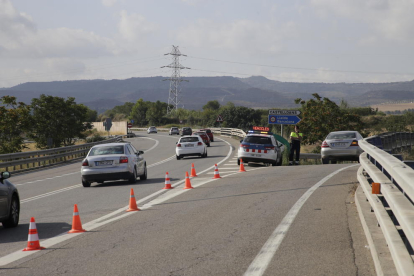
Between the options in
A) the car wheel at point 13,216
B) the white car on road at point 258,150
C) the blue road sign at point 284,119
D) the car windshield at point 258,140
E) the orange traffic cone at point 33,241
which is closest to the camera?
the orange traffic cone at point 33,241

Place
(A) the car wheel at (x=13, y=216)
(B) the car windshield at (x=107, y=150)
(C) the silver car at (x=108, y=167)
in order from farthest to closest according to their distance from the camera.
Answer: (B) the car windshield at (x=107, y=150) < (C) the silver car at (x=108, y=167) < (A) the car wheel at (x=13, y=216)

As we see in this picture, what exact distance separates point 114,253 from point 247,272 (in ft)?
6.62

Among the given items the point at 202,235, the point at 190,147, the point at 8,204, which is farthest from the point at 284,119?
the point at 202,235

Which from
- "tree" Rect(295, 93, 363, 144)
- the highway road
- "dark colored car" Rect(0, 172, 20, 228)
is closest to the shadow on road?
the highway road

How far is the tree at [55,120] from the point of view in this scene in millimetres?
43906

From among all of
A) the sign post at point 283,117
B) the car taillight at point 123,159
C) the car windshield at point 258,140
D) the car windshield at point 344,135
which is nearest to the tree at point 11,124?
the sign post at point 283,117

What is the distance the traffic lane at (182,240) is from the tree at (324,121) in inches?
1247

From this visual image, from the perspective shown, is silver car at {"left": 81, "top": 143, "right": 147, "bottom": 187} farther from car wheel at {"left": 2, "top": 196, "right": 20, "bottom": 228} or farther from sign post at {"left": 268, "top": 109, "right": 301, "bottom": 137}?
sign post at {"left": 268, "top": 109, "right": 301, "bottom": 137}

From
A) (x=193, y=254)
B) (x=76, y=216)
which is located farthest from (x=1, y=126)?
(x=193, y=254)

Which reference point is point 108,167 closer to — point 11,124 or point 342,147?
point 342,147

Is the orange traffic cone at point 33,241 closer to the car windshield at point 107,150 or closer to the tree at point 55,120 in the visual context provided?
the car windshield at point 107,150

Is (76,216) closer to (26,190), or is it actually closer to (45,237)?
(45,237)

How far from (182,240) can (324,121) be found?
38.2m

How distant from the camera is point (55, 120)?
45.0 meters
